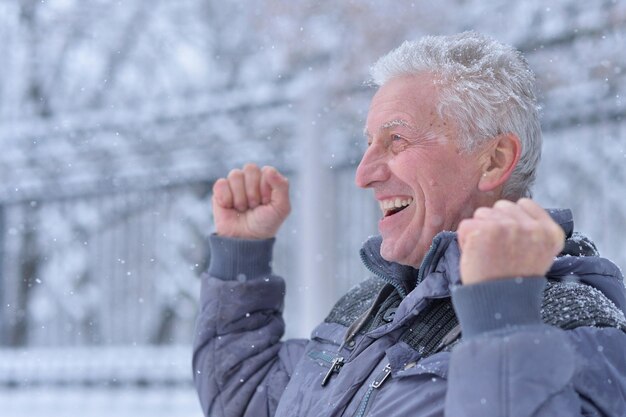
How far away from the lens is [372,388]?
1457 millimetres

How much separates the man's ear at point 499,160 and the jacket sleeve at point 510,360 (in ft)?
1.52

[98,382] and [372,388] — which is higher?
[372,388]

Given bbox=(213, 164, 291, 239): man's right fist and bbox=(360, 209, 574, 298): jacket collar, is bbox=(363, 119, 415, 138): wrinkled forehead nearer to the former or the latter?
bbox=(360, 209, 574, 298): jacket collar

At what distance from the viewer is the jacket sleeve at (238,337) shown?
77.1 inches

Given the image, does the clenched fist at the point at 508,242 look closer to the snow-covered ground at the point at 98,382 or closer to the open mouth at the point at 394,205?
the open mouth at the point at 394,205

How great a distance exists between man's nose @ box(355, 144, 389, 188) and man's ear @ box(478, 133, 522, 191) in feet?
0.61

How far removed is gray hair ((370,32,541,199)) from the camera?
160 cm

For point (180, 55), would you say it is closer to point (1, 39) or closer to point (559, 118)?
point (1, 39)

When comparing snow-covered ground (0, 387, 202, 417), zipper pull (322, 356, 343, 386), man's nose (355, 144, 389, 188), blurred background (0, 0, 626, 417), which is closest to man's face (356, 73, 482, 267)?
man's nose (355, 144, 389, 188)

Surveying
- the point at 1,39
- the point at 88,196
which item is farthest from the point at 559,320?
the point at 1,39

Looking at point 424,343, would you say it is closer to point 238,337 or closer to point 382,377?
point 382,377

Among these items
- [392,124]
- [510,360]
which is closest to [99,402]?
[392,124]

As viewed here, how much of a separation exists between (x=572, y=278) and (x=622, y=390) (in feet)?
0.81

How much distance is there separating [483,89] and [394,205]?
0.27 m
